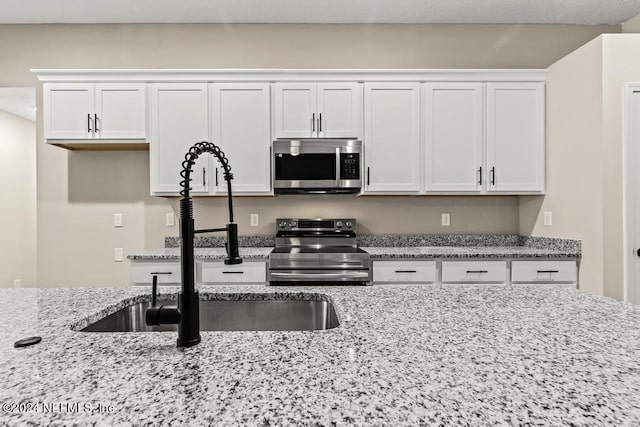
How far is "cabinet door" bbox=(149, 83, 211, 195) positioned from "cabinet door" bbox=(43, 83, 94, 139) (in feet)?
1.78

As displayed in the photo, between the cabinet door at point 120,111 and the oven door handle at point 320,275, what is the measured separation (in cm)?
167

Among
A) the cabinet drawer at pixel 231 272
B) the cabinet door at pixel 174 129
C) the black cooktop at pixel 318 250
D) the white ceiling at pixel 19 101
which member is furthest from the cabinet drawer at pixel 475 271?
the white ceiling at pixel 19 101

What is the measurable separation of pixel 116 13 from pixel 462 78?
3.18m

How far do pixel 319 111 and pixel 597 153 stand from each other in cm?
213

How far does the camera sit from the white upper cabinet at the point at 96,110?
9.90 ft

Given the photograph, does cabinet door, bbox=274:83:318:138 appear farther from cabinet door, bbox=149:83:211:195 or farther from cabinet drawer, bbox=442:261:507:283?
cabinet drawer, bbox=442:261:507:283

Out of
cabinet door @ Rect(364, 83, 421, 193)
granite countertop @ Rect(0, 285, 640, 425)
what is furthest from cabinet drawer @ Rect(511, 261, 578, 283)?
granite countertop @ Rect(0, 285, 640, 425)

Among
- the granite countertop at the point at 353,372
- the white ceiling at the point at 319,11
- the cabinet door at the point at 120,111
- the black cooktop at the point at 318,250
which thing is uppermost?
the white ceiling at the point at 319,11

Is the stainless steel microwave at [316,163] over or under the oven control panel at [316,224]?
over

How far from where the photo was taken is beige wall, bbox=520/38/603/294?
102 inches

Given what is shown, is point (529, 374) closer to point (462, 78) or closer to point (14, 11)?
point (462, 78)

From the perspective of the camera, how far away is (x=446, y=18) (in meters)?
3.37

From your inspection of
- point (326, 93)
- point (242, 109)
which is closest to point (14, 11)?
point (242, 109)

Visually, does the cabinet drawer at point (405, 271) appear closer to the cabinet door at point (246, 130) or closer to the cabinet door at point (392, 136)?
the cabinet door at point (392, 136)
